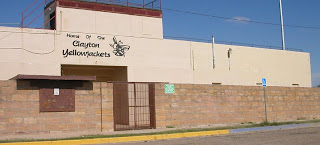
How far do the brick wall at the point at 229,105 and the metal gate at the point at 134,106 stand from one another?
0.39 m

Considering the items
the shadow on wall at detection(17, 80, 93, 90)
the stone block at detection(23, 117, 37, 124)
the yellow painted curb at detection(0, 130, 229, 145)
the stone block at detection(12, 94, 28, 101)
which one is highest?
the shadow on wall at detection(17, 80, 93, 90)

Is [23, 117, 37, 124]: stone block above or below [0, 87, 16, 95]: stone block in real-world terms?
below

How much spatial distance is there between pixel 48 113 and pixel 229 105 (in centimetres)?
1012

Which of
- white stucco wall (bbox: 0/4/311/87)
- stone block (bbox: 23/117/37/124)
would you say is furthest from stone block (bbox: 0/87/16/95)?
white stucco wall (bbox: 0/4/311/87)

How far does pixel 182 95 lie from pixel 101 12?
25.1 ft

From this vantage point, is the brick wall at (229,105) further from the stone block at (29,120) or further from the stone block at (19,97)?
the stone block at (19,97)

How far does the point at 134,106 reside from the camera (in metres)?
18.3

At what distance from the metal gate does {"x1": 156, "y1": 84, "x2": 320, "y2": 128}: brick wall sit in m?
0.39

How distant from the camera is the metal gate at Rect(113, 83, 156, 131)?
17.9 m

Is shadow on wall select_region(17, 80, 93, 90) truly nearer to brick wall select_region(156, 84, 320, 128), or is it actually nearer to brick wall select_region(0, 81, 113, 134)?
brick wall select_region(0, 81, 113, 134)

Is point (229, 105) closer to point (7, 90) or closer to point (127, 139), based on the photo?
point (127, 139)

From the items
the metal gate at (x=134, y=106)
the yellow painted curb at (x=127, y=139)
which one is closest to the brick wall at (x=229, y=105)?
the metal gate at (x=134, y=106)

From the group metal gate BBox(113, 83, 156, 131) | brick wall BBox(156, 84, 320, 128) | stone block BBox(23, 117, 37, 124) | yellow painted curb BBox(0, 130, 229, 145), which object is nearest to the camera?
yellow painted curb BBox(0, 130, 229, 145)

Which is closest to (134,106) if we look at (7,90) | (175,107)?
(175,107)
